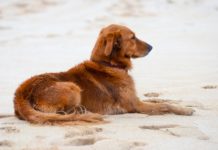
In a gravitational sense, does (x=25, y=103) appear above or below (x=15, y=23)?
below

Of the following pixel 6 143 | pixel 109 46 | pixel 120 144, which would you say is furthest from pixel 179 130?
pixel 6 143

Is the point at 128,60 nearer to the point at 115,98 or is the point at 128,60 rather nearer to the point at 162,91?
the point at 115,98

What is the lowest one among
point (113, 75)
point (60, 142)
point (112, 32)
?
point (60, 142)

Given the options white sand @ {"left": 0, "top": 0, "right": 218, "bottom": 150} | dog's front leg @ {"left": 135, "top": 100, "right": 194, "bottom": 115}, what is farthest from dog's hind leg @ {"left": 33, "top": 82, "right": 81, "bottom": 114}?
dog's front leg @ {"left": 135, "top": 100, "right": 194, "bottom": 115}

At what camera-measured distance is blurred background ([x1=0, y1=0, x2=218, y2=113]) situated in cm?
991

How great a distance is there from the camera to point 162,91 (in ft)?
28.7

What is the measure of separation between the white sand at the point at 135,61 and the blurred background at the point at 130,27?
0.06 ft

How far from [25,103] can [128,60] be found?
5.05 feet

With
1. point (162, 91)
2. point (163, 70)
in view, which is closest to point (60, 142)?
point (162, 91)

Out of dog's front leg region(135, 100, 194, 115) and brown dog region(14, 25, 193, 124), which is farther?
dog's front leg region(135, 100, 194, 115)

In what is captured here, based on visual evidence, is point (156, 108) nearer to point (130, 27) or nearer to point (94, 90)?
point (94, 90)

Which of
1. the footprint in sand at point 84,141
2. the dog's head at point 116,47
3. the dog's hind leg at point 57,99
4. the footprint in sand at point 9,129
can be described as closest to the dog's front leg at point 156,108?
the dog's head at point 116,47

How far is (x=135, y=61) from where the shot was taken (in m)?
12.8

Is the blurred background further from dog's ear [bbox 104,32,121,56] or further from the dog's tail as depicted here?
dog's ear [bbox 104,32,121,56]
